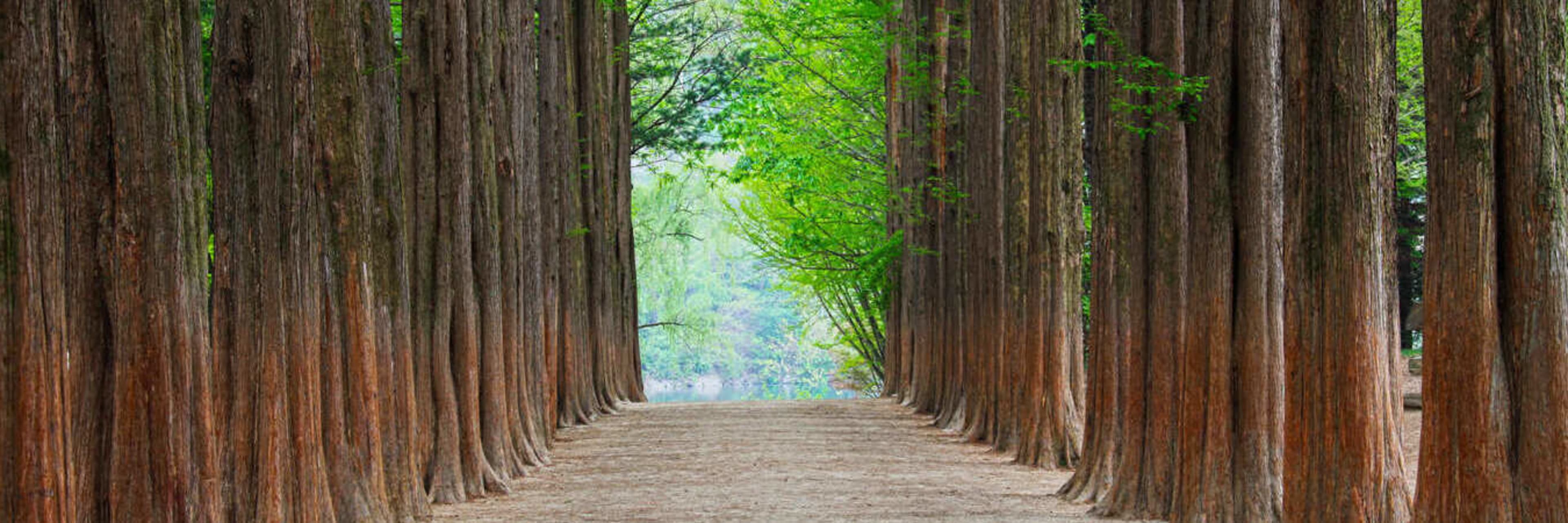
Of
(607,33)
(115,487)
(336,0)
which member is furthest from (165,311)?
(607,33)

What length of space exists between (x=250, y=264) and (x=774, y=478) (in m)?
6.24

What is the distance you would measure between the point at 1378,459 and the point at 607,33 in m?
19.7

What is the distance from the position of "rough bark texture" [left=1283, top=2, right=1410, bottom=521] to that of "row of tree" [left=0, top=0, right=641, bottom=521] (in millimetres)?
5348

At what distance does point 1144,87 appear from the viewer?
9.69 m

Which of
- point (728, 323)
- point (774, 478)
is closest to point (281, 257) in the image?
point (774, 478)

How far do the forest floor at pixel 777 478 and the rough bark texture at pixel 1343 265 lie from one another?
11.1 ft

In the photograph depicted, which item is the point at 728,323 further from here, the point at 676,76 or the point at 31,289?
the point at 31,289

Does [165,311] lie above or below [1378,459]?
above

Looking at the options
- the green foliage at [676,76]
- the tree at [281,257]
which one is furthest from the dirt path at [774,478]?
the green foliage at [676,76]

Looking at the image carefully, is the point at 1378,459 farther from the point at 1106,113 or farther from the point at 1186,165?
the point at 1106,113

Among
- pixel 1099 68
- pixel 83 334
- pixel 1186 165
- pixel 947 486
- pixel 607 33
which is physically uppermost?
pixel 607 33

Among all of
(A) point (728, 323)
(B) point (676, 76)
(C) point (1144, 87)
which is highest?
(B) point (676, 76)

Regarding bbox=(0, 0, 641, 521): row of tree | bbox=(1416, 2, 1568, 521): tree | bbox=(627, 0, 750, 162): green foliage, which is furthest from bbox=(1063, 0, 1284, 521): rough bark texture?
bbox=(627, 0, 750, 162): green foliage

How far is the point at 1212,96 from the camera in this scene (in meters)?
9.66
